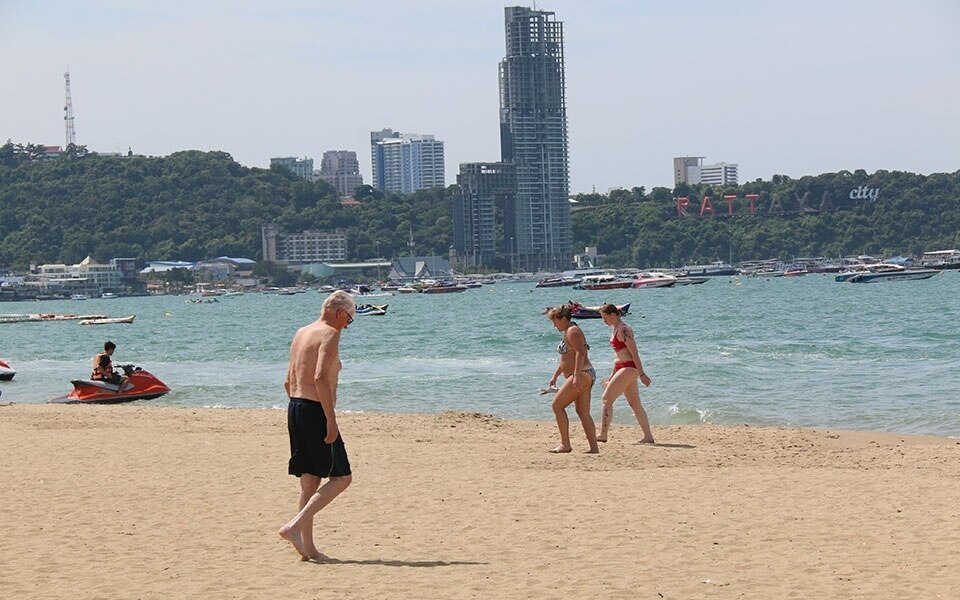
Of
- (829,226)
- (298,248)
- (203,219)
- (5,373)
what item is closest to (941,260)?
(829,226)

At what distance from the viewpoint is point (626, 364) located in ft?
46.5

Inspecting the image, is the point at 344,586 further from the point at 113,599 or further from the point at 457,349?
the point at 457,349

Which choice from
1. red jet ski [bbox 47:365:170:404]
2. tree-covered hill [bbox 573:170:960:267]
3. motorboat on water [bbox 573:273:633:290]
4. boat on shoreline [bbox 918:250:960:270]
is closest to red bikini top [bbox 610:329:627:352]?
red jet ski [bbox 47:365:170:404]

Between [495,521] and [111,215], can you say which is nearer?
[495,521]

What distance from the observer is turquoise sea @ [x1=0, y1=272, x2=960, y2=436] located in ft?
68.0

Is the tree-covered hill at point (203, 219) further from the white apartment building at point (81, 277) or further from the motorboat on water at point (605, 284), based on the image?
the motorboat on water at point (605, 284)

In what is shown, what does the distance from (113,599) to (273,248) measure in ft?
628

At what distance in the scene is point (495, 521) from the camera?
9750 millimetres

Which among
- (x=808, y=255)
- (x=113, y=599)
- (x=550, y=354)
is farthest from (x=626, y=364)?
(x=808, y=255)

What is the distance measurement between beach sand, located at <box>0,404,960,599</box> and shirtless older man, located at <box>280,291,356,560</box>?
567mm

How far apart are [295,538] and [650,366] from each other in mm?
21985

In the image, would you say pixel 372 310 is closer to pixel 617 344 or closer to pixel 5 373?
pixel 5 373

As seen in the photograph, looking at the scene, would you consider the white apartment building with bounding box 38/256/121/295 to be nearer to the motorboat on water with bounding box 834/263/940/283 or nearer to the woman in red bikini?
the motorboat on water with bounding box 834/263/940/283

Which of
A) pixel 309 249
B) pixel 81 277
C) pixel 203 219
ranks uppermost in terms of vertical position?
pixel 203 219
